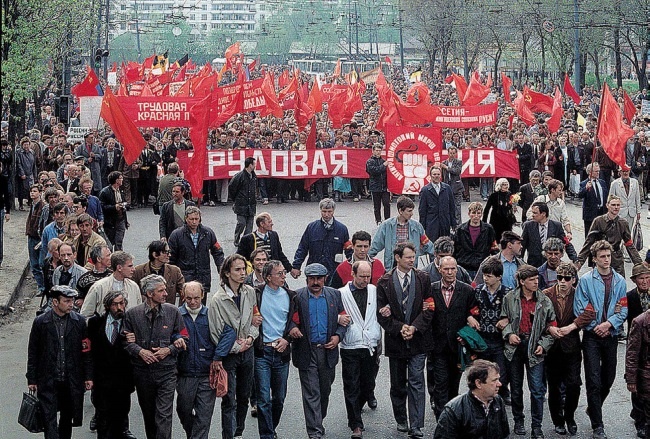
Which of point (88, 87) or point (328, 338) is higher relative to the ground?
point (88, 87)

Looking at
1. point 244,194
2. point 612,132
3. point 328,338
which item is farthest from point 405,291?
point 612,132

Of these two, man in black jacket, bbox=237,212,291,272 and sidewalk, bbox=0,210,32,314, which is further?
sidewalk, bbox=0,210,32,314

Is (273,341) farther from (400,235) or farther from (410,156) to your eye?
(410,156)

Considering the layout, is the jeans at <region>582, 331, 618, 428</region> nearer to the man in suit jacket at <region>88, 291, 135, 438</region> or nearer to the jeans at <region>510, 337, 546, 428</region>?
the jeans at <region>510, 337, 546, 428</region>

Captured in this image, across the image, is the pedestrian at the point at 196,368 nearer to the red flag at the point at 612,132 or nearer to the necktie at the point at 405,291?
the necktie at the point at 405,291

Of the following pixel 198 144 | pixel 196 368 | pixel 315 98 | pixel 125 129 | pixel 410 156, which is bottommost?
pixel 196 368

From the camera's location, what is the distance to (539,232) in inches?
506

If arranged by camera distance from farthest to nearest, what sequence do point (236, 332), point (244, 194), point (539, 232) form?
point (244, 194) → point (539, 232) → point (236, 332)

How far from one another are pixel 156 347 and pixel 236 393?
864mm

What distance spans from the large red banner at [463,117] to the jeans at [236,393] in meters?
17.8

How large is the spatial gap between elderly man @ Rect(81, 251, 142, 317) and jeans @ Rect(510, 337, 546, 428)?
126 inches

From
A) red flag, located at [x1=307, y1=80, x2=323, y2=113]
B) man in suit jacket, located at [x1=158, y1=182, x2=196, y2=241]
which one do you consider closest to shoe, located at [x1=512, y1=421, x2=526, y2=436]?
man in suit jacket, located at [x1=158, y1=182, x2=196, y2=241]

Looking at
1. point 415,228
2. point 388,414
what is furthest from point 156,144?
point 388,414

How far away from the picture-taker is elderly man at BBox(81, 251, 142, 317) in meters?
9.55
